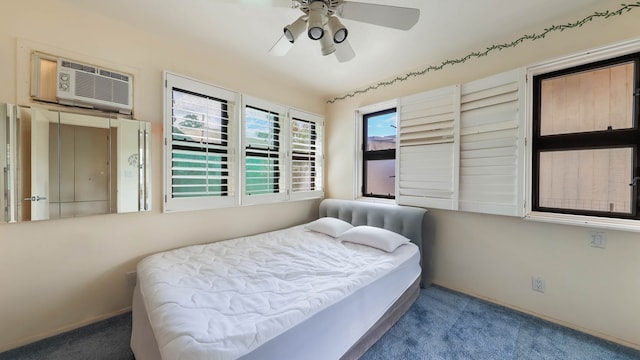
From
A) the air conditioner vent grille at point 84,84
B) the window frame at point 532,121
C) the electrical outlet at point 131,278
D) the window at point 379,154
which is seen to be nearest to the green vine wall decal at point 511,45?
the window frame at point 532,121

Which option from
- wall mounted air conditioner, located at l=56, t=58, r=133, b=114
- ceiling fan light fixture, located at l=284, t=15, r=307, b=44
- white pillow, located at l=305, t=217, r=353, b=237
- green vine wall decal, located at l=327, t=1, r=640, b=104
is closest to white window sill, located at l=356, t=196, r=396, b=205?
white pillow, located at l=305, t=217, r=353, b=237

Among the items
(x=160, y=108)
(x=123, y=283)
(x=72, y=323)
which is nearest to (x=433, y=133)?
(x=160, y=108)

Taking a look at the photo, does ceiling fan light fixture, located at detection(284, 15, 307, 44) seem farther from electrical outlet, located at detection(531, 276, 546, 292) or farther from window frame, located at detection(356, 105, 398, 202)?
electrical outlet, located at detection(531, 276, 546, 292)

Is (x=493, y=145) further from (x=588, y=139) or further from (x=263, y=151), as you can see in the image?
(x=263, y=151)

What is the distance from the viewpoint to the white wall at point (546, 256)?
165 centimetres

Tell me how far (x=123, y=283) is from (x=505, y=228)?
339cm

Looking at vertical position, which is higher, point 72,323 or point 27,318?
point 27,318

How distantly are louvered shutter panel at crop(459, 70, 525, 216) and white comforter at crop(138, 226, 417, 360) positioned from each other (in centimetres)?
81

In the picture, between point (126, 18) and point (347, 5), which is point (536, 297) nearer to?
point (347, 5)

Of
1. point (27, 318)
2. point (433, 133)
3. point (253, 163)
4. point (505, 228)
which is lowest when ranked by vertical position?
point (27, 318)

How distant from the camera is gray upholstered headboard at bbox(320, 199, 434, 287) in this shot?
8.04 feet

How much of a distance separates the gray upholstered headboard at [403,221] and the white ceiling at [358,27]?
5.32 feet

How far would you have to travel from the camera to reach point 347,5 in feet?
4.47

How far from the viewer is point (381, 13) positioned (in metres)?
1.37
